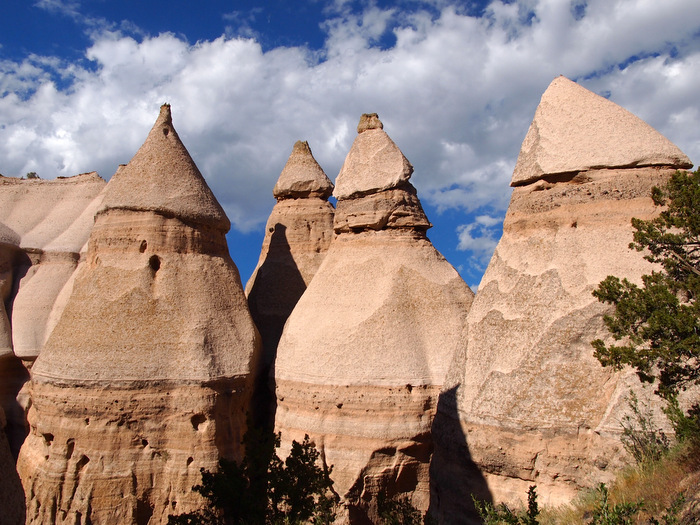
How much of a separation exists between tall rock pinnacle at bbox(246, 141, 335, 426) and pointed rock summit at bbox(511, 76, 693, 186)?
28.7 ft

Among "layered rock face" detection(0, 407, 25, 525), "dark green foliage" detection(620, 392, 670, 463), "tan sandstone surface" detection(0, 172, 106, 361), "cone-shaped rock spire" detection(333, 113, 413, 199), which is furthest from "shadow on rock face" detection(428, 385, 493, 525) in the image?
"tan sandstone surface" detection(0, 172, 106, 361)

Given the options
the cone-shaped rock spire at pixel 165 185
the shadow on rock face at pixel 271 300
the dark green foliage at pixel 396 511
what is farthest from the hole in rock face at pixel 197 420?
the cone-shaped rock spire at pixel 165 185

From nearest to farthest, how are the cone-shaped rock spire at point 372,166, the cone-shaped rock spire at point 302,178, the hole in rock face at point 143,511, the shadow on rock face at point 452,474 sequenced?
the shadow on rock face at point 452,474
the hole in rock face at point 143,511
the cone-shaped rock spire at point 372,166
the cone-shaped rock spire at point 302,178

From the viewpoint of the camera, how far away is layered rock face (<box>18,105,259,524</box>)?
470 inches

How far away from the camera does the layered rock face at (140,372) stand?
11.9 meters

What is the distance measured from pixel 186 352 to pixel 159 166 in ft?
13.9

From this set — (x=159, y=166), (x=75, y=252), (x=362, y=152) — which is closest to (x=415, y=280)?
(x=362, y=152)

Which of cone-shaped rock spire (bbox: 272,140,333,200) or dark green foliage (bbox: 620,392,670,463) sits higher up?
cone-shaped rock spire (bbox: 272,140,333,200)

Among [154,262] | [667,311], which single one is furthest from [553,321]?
[154,262]

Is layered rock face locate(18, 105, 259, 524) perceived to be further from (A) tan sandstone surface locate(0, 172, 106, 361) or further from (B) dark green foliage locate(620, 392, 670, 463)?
(B) dark green foliage locate(620, 392, 670, 463)

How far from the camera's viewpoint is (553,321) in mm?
8297

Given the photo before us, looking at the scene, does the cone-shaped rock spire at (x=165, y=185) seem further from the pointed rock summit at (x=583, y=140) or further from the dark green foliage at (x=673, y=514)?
the dark green foliage at (x=673, y=514)

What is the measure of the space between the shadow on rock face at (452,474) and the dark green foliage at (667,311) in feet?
9.17

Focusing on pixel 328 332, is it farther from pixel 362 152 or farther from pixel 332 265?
pixel 362 152
